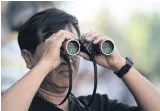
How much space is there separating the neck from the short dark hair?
0.13 metres

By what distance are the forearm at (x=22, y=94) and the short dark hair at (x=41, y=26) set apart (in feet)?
0.68

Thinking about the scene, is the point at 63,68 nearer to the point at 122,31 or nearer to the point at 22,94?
the point at 22,94

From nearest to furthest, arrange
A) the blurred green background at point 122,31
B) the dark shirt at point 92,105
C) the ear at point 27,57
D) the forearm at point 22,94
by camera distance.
Answer: the forearm at point 22,94 → the dark shirt at point 92,105 → the ear at point 27,57 → the blurred green background at point 122,31

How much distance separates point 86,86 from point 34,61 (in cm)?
26

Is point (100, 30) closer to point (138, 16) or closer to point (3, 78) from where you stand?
point (138, 16)

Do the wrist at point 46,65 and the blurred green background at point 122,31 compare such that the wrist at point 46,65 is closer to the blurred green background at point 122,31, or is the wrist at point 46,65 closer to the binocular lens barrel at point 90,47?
the binocular lens barrel at point 90,47

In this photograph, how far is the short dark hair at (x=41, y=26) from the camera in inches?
54.6

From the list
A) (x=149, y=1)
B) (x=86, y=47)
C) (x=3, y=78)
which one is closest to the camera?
(x=86, y=47)

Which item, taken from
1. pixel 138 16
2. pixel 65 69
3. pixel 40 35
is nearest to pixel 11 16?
pixel 40 35

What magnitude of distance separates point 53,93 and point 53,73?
7 cm

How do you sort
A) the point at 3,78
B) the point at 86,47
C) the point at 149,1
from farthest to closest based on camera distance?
the point at 149,1, the point at 3,78, the point at 86,47

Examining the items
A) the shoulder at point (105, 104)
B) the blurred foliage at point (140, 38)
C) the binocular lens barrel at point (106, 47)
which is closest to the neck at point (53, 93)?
the shoulder at point (105, 104)

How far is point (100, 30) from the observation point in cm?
155

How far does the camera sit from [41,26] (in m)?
1.40
